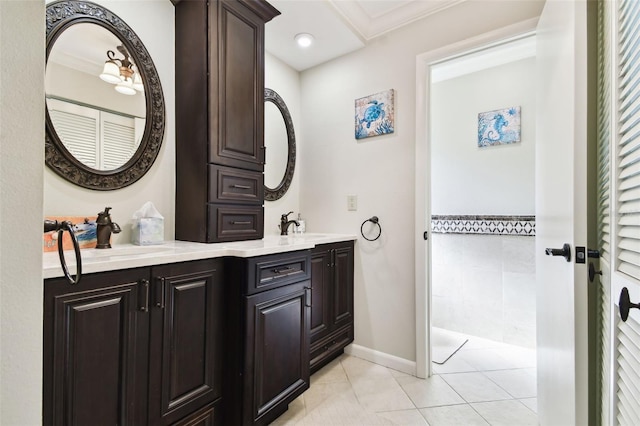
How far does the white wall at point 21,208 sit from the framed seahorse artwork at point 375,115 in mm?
1954

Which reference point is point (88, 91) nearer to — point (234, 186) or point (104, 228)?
point (104, 228)

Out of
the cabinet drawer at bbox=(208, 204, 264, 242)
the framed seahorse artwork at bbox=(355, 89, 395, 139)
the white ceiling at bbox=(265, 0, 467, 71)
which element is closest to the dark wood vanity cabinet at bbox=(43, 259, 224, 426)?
the cabinet drawer at bbox=(208, 204, 264, 242)

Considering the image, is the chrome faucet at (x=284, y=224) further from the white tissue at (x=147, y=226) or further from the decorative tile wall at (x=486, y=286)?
the decorative tile wall at (x=486, y=286)

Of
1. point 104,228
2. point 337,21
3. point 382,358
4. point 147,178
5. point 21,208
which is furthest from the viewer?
point 382,358

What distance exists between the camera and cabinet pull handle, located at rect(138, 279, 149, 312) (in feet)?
3.45

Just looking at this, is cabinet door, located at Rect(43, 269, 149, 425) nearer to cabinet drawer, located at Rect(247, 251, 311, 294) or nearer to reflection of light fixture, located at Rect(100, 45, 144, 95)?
cabinet drawer, located at Rect(247, 251, 311, 294)

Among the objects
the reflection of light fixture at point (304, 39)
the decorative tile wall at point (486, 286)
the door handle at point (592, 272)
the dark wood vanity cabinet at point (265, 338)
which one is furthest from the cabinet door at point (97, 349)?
the decorative tile wall at point (486, 286)

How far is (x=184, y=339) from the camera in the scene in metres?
1.19

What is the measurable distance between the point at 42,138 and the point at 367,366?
86.9 inches

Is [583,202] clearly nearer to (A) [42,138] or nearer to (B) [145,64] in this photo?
(A) [42,138]

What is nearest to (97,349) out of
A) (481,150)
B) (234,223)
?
(234,223)

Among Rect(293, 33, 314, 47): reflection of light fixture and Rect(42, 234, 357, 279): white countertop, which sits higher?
Rect(293, 33, 314, 47): reflection of light fixture

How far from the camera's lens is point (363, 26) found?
7.12 feet

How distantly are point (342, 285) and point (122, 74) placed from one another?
1888 mm
